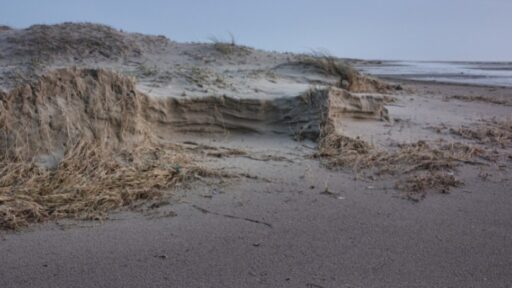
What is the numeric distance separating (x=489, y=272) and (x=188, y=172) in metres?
2.63

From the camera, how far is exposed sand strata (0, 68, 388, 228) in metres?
4.05

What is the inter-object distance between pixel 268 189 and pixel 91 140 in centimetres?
164

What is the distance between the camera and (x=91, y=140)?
4.92m

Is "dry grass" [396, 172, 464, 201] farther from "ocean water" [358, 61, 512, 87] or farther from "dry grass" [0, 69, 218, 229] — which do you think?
"ocean water" [358, 61, 512, 87]

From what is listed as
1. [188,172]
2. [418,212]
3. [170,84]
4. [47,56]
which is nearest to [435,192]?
[418,212]

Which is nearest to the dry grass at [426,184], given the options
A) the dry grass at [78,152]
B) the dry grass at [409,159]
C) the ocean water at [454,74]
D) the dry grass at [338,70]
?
the dry grass at [409,159]

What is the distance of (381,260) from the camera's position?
3.21 m

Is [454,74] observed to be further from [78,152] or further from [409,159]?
[78,152]

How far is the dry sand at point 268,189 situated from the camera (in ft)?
10.1

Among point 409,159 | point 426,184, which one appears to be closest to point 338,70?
point 409,159

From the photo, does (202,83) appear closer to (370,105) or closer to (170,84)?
(170,84)

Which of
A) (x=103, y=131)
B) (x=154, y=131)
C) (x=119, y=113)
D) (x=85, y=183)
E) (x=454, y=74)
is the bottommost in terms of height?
(x=454, y=74)

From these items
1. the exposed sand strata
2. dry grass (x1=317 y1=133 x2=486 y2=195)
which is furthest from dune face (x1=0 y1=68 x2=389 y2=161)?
dry grass (x1=317 y1=133 x2=486 y2=195)

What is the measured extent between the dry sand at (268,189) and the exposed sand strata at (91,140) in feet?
0.06
